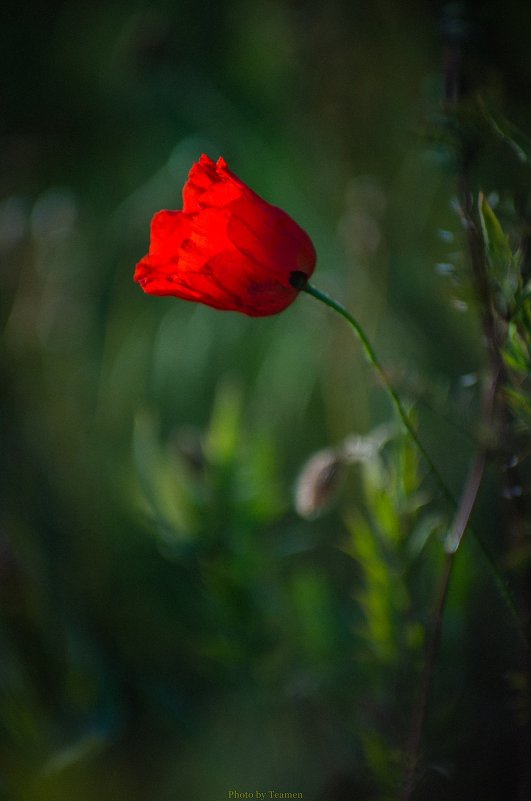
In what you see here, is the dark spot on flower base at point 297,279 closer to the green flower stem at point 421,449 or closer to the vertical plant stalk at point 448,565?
the green flower stem at point 421,449

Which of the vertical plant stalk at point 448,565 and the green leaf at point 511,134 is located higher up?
the green leaf at point 511,134

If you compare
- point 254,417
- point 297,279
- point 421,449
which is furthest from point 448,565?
point 254,417

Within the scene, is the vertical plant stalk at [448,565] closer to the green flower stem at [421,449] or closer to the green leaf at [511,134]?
the green flower stem at [421,449]

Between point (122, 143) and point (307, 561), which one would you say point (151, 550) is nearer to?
point (307, 561)

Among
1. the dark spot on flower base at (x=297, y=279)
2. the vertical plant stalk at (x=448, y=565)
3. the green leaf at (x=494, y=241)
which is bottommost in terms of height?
the vertical plant stalk at (x=448, y=565)

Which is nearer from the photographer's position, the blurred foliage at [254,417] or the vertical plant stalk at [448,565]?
the vertical plant stalk at [448,565]

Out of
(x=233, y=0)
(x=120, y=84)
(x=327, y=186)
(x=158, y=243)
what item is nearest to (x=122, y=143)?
(x=120, y=84)

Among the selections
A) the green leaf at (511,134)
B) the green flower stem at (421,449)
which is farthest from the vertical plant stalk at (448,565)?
the green leaf at (511,134)
